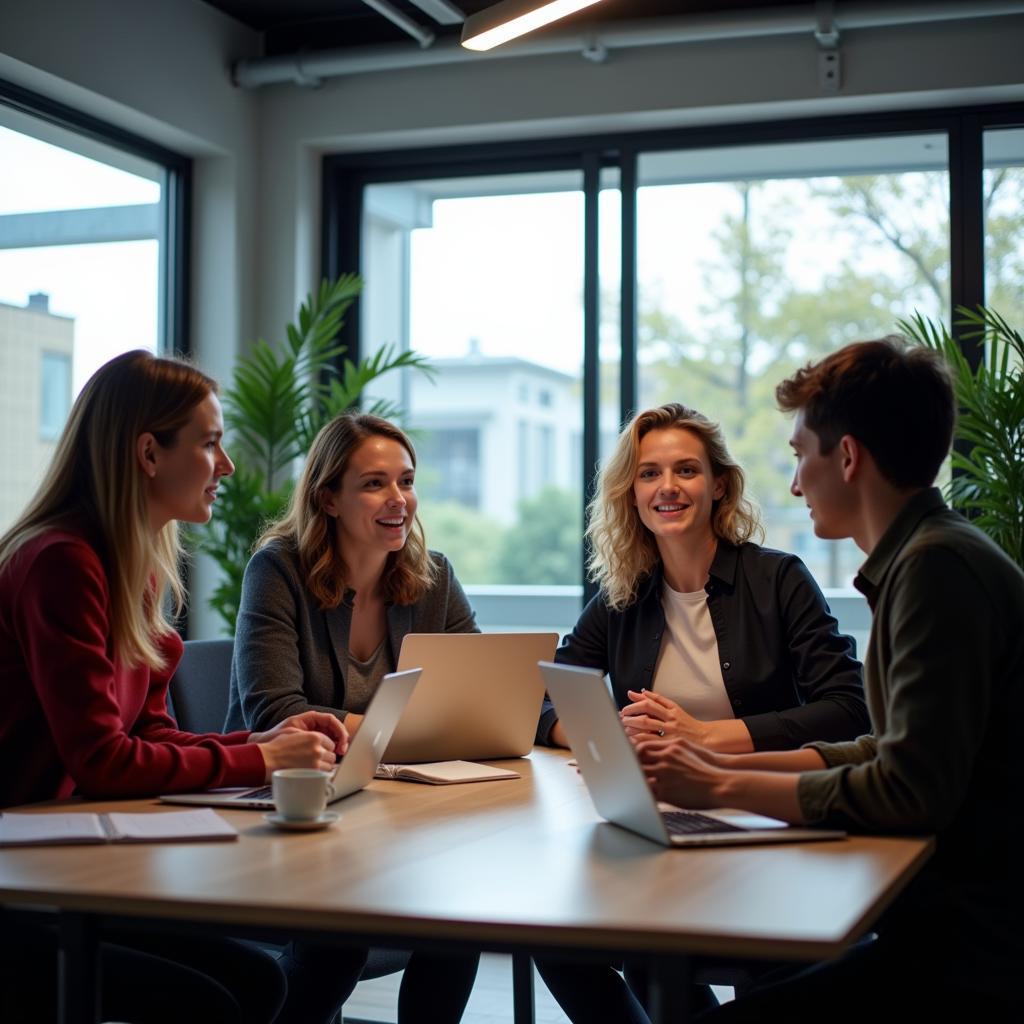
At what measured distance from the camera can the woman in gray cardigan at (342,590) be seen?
8.24ft

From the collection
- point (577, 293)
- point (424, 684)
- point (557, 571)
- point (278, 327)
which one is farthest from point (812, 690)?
point (557, 571)

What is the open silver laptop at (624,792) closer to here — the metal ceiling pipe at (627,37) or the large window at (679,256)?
the large window at (679,256)

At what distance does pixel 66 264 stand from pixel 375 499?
73.9 inches

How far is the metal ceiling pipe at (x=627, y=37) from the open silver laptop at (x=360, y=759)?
9.08 feet

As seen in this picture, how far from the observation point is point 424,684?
224 centimetres

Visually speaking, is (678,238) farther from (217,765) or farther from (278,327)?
(217,765)

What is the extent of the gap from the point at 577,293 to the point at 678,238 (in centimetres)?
44

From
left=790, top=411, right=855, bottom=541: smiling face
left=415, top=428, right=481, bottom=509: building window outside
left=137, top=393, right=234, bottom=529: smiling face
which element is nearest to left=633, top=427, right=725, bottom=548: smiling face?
left=790, top=411, right=855, bottom=541: smiling face

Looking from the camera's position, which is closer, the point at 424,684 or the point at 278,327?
the point at 424,684

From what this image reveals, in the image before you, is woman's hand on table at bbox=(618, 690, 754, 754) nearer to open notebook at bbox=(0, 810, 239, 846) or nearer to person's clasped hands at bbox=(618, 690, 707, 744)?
person's clasped hands at bbox=(618, 690, 707, 744)

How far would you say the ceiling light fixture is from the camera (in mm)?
2768

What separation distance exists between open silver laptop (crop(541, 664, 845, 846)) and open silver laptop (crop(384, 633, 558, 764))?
376mm

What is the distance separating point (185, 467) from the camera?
2.19 m

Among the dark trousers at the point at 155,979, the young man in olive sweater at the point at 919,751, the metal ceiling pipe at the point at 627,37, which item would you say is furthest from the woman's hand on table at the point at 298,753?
the metal ceiling pipe at the point at 627,37
